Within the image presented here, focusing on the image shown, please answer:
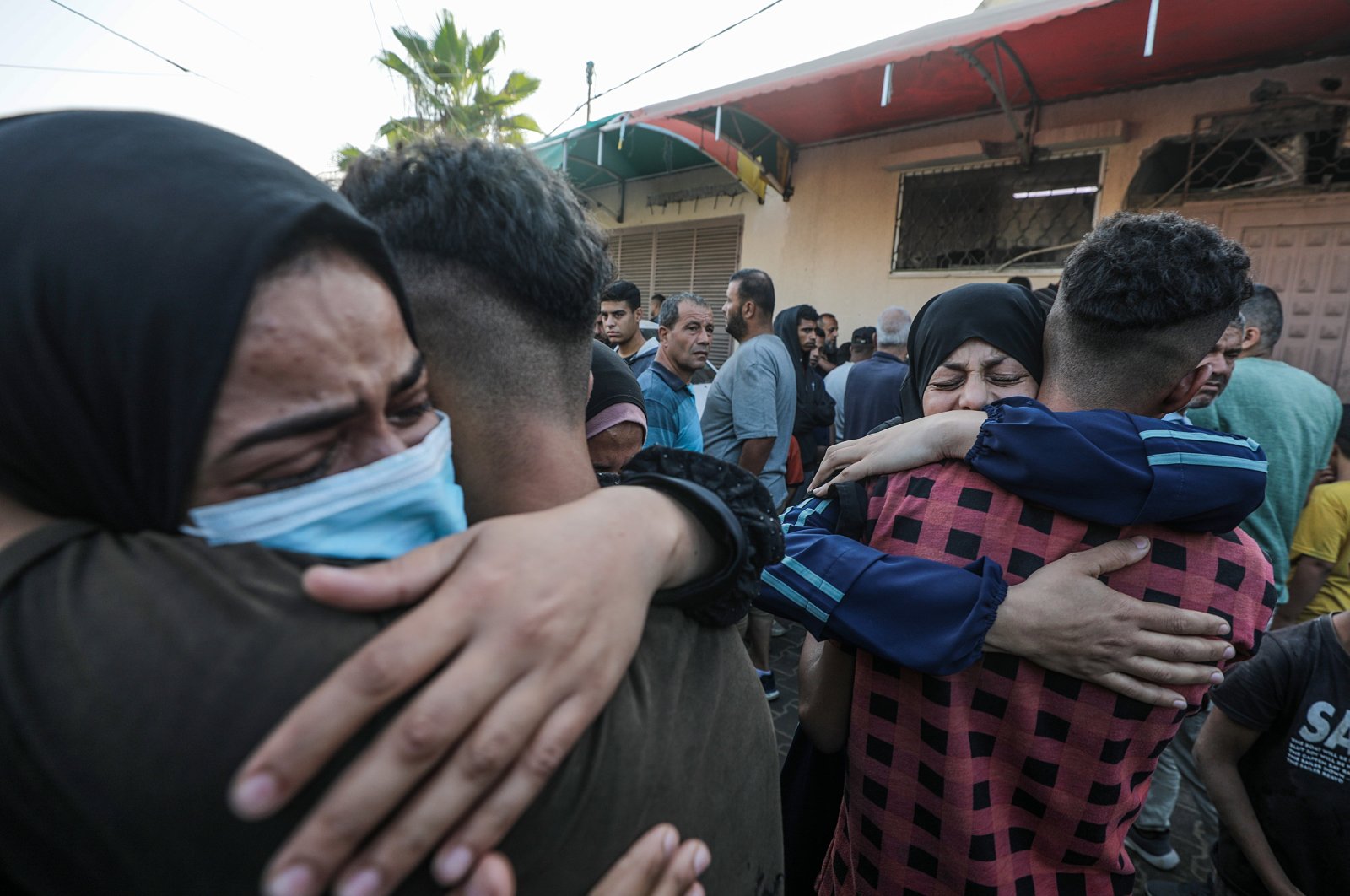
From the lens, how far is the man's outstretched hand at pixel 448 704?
1.65ft

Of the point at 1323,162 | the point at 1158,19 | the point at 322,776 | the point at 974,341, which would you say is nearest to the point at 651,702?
the point at 322,776

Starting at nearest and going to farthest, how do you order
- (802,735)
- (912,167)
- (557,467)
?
1. (557,467)
2. (802,735)
3. (912,167)

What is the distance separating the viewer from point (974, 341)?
176 cm

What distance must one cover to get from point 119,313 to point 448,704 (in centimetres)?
44

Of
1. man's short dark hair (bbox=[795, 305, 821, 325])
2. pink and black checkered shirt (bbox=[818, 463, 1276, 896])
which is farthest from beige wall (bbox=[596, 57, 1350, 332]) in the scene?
pink and black checkered shirt (bbox=[818, 463, 1276, 896])

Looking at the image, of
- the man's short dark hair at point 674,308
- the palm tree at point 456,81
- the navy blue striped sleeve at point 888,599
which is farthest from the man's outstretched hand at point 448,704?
the palm tree at point 456,81

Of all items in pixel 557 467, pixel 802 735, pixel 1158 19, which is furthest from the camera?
pixel 1158 19

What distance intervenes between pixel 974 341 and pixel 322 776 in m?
1.69

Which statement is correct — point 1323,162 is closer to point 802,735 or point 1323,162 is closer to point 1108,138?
point 1108,138

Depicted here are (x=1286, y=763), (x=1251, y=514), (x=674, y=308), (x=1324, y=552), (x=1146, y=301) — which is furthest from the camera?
(x=674, y=308)

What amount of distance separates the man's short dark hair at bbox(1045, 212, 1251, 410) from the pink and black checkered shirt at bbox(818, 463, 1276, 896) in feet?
1.19

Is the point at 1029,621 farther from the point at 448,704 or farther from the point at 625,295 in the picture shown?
the point at 625,295

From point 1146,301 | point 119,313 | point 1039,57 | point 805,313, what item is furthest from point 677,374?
point 1039,57

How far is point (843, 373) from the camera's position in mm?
6148
